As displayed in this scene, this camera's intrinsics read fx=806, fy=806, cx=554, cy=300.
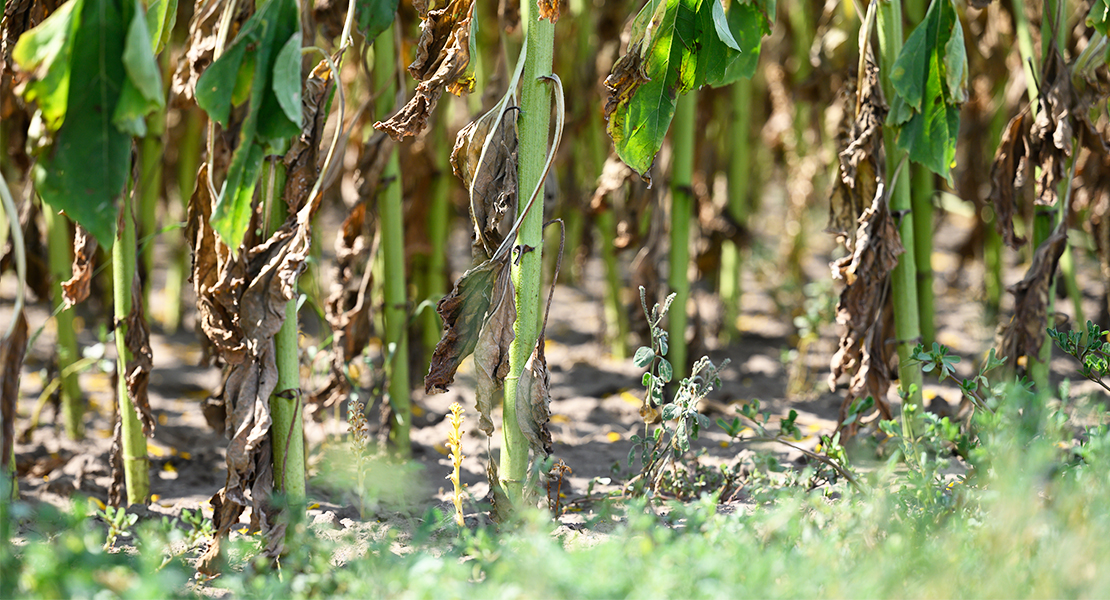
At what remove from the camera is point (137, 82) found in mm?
970

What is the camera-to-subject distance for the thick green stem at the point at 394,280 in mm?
1851

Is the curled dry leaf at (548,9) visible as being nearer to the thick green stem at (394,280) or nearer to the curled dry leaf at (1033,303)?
the thick green stem at (394,280)

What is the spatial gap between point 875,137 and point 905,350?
0.45m

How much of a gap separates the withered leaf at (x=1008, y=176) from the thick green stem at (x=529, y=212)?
3.40ft

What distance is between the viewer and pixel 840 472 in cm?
141

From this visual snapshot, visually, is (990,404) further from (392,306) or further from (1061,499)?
(392,306)

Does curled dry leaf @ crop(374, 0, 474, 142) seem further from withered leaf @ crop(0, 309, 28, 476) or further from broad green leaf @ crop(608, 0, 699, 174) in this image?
withered leaf @ crop(0, 309, 28, 476)

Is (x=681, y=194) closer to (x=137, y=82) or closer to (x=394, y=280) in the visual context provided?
(x=394, y=280)

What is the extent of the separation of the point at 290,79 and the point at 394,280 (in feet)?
2.84

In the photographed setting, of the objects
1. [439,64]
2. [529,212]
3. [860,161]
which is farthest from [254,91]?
[860,161]

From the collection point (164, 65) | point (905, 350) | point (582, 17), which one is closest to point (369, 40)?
point (164, 65)

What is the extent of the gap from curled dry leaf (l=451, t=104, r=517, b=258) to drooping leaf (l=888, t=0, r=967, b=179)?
0.72 m

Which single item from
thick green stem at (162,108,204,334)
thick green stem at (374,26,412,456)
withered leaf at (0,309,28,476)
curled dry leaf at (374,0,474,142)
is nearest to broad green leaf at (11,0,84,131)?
withered leaf at (0,309,28,476)

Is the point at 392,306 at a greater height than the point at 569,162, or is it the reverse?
the point at 569,162
